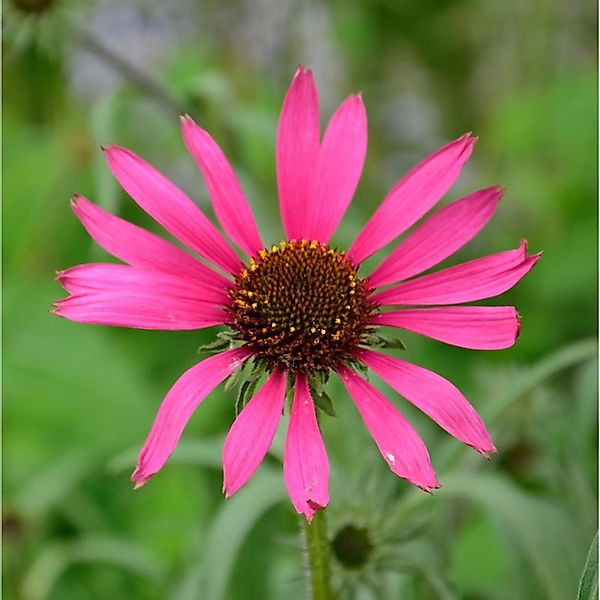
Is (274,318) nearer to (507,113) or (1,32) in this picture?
(1,32)

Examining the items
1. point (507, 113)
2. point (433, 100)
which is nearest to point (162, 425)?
point (507, 113)

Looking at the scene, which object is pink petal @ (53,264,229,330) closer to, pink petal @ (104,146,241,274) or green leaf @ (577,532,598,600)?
pink petal @ (104,146,241,274)

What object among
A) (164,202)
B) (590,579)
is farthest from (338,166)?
(590,579)

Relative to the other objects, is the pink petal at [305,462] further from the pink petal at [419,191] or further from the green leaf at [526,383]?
the green leaf at [526,383]

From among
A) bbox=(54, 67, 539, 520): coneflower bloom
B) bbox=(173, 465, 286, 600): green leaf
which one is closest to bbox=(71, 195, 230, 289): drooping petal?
bbox=(54, 67, 539, 520): coneflower bloom

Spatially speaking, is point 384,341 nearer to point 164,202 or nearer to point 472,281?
point 472,281

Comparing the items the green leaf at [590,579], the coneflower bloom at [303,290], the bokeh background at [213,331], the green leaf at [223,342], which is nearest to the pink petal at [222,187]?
the coneflower bloom at [303,290]

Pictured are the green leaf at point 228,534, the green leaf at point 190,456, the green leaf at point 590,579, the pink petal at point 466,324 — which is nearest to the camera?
the green leaf at point 590,579
